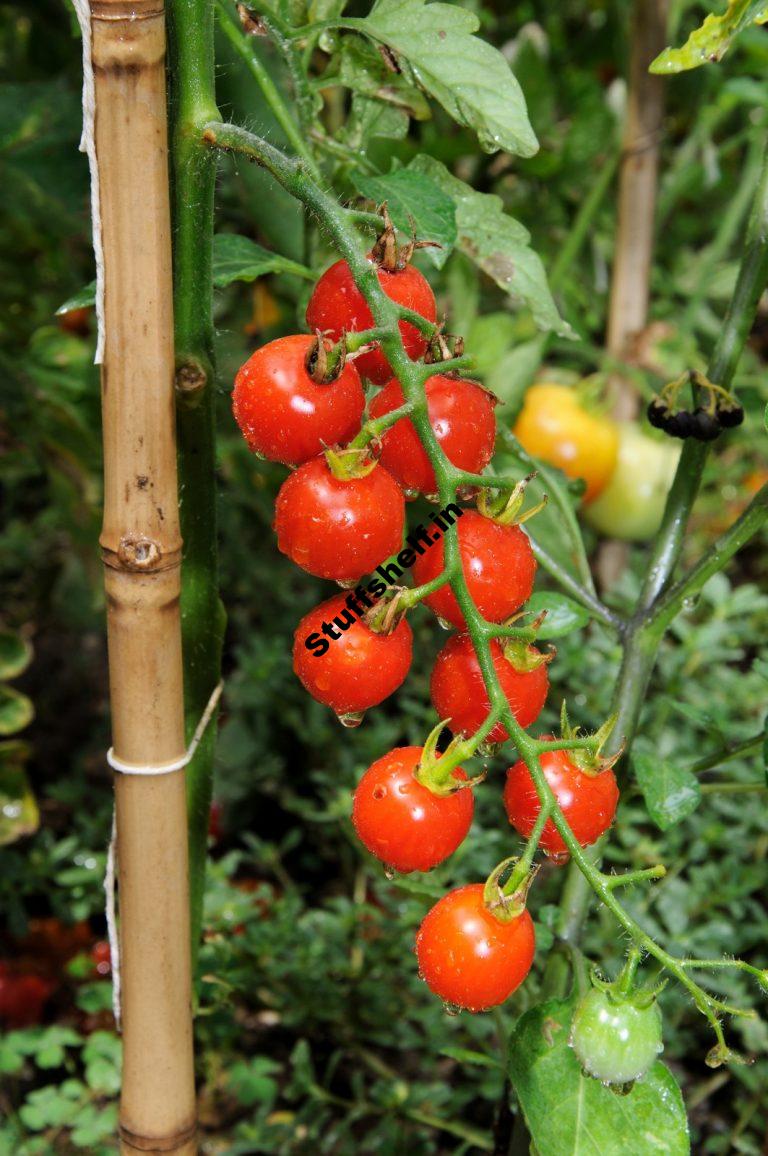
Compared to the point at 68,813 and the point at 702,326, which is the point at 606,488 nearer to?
the point at 702,326

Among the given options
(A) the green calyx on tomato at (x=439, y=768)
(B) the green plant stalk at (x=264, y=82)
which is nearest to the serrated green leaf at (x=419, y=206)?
(B) the green plant stalk at (x=264, y=82)

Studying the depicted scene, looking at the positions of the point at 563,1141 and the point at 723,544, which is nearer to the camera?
the point at 563,1141

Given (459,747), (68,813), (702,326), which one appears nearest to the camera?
(459,747)

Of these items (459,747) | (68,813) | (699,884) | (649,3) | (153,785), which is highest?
(649,3)

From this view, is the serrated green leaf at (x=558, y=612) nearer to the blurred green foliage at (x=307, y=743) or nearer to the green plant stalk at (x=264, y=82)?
the blurred green foliage at (x=307, y=743)

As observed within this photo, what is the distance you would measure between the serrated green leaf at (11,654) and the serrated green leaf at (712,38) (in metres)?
0.82

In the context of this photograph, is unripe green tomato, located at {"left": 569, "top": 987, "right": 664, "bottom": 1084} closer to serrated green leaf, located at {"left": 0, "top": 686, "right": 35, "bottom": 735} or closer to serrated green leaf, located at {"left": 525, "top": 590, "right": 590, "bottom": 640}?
serrated green leaf, located at {"left": 525, "top": 590, "right": 590, "bottom": 640}

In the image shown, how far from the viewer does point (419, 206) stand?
0.65 metres

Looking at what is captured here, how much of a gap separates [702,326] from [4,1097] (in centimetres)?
150

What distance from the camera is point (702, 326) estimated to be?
6.28 ft

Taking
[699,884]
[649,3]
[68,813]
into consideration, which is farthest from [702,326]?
[68,813]

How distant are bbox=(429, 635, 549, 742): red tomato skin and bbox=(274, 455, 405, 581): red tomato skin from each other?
7 centimetres

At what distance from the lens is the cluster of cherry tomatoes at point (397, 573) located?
0.53m

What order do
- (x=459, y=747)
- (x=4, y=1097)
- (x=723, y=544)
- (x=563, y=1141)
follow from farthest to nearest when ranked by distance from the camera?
(x=4, y=1097) < (x=723, y=544) < (x=563, y=1141) < (x=459, y=747)
